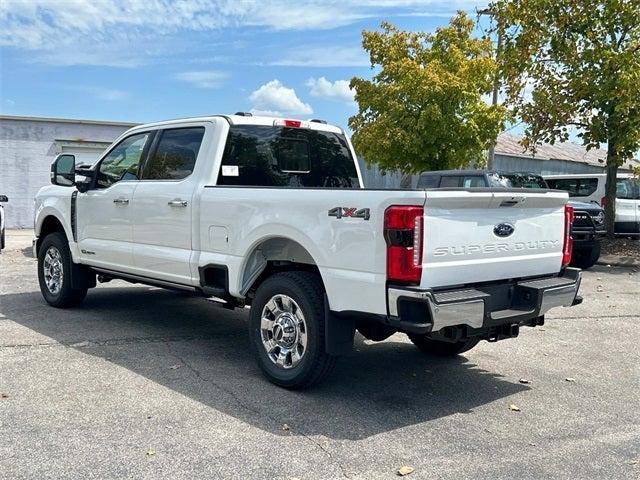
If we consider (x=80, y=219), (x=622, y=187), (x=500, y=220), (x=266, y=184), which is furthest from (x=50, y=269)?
(x=622, y=187)

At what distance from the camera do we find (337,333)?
4.70 metres

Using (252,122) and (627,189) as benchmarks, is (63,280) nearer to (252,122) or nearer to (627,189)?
(252,122)

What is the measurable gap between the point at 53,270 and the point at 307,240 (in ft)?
14.7

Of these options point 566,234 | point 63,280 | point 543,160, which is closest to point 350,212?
point 566,234

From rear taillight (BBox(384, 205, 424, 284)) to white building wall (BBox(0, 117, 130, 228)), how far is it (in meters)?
18.6

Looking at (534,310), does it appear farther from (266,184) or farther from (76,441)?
(76,441)

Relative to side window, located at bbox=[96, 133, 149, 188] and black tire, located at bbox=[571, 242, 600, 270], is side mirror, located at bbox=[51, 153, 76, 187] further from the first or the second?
black tire, located at bbox=[571, 242, 600, 270]

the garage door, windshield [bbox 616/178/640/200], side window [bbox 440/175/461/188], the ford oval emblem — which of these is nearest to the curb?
windshield [bbox 616/178/640/200]

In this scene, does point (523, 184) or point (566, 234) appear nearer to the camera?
point (566, 234)

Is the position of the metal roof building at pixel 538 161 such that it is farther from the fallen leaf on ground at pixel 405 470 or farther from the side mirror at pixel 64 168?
the fallen leaf on ground at pixel 405 470

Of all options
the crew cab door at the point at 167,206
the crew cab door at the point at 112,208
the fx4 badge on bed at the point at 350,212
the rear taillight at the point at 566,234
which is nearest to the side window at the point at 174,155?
the crew cab door at the point at 167,206

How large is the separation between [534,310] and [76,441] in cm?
322

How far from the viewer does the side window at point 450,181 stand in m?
12.8

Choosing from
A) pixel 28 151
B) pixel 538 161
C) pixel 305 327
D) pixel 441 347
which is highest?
pixel 538 161
